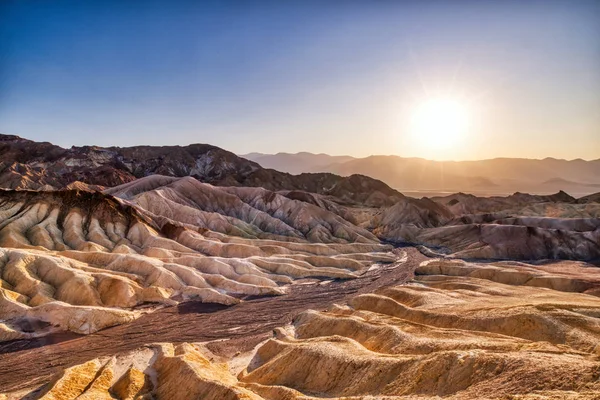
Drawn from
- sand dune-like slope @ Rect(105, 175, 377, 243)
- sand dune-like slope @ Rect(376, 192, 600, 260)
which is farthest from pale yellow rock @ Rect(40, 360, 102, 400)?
sand dune-like slope @ Rect(376, 192, 600, 260)

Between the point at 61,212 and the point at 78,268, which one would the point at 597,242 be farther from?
the point at 61,212

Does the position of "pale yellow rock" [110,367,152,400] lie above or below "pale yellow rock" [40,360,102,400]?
below

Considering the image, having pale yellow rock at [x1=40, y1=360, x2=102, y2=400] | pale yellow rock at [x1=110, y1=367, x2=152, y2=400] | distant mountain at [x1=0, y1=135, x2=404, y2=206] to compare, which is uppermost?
distant mountain at [x1=0, y1=135, x2=404, y2=206]

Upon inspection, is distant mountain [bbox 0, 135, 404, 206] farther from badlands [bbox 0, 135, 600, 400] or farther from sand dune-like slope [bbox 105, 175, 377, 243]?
badlands [bbox 0, 135, 600, 400]

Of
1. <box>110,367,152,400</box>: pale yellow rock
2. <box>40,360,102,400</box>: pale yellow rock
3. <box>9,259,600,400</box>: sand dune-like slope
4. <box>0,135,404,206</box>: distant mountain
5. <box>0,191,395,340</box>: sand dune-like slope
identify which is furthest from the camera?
<box>0,135,404,206</box>: distant mountain

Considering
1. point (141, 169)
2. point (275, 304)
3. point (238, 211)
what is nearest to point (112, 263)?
point (275, 304)

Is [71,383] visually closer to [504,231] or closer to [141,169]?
[504,231]
